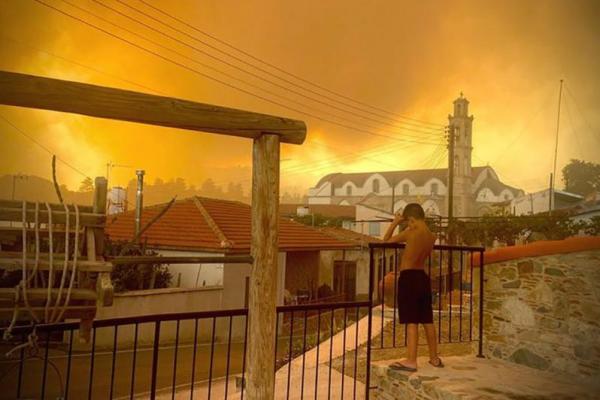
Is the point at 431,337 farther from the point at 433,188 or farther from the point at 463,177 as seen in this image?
the point at 433,188

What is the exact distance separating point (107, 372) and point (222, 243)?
12.8ft

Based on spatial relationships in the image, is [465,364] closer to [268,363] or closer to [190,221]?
[268,363]

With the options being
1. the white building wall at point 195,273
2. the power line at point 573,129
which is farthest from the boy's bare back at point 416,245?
the power line at point 573,129

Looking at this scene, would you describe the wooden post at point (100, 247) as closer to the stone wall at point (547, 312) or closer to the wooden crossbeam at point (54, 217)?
the wooden crossbeam at point (54, 217)

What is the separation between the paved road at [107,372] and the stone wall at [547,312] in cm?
495

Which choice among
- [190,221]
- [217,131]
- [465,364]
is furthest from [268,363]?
[190,221]

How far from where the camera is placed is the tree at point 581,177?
17.7m

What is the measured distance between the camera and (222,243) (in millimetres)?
10320

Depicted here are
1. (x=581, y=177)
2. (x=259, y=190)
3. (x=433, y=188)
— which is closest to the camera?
(x=259, y=190)

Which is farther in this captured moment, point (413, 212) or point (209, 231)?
point (209, 231)

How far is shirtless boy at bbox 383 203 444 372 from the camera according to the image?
3336 mm

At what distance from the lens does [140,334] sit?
8867 millimetres

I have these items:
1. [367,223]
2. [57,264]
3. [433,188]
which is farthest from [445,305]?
[433,188]

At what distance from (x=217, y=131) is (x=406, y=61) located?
61.7ft
